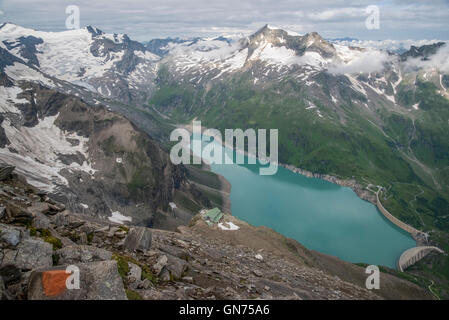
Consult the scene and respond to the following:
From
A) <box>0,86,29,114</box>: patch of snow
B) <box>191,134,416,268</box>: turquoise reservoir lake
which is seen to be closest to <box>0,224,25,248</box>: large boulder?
<box>191,134,416,268</box>: turquoise reservoir lake

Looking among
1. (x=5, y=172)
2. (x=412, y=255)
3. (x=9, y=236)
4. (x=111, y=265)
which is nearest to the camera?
(x=111, y=265)

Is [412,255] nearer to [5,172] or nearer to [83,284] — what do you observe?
[5,172]

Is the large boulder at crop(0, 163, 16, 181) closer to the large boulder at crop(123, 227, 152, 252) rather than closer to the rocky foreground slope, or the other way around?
the rocky foreground slope

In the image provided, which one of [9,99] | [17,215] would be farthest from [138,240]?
[9,99]

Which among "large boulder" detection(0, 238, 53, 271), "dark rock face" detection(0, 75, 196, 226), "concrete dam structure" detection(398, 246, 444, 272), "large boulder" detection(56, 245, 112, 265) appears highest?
"large boulder" detection(0, 238, 53, 271)

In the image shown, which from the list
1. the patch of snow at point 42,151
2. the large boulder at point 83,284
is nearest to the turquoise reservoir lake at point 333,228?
the patch of snow at point 42,151

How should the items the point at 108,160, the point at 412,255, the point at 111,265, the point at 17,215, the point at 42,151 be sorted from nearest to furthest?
the point at 111,265 < the point at 17,215 < the point at 42,151 < the point at 108,160 < the point at 412,255
